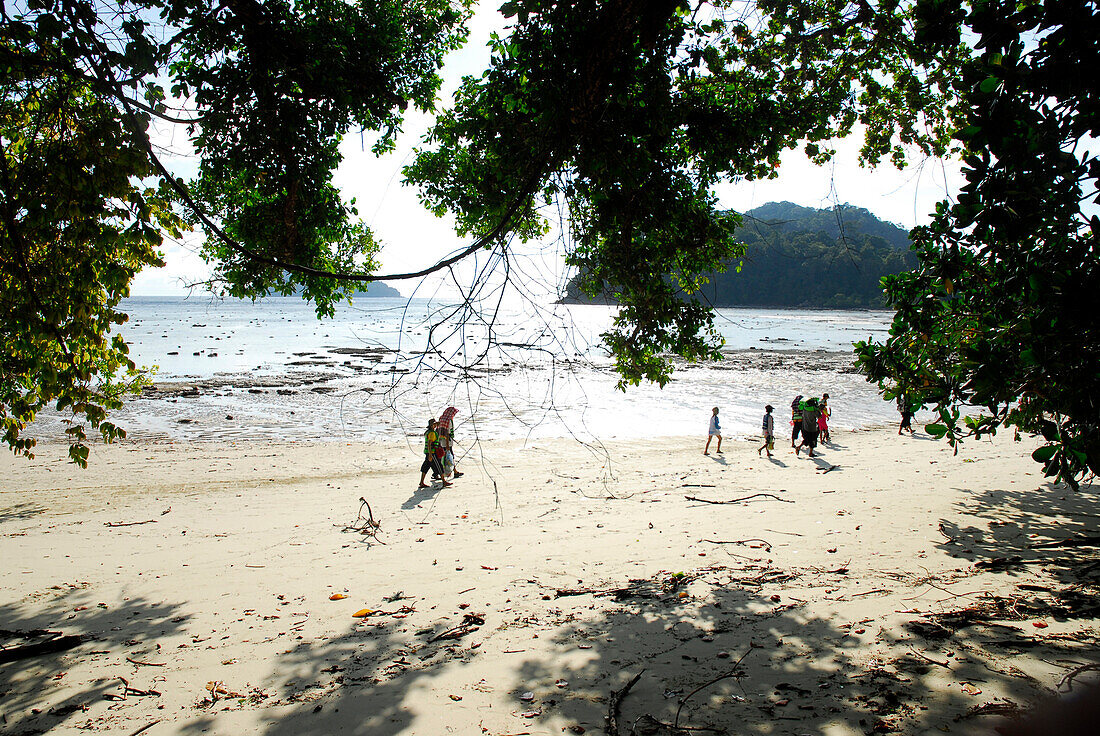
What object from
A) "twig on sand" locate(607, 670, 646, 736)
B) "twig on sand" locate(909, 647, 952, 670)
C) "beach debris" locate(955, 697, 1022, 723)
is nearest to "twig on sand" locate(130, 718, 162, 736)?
"twig on sand" locate(607, 670, 646, 736)

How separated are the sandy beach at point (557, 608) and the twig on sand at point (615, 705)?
0.02m

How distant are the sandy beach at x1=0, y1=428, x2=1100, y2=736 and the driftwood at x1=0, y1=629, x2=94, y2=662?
20 millimetres

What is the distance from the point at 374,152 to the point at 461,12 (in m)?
2.48

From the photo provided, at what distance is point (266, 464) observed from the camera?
15.0 metres

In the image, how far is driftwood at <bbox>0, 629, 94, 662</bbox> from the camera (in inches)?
185

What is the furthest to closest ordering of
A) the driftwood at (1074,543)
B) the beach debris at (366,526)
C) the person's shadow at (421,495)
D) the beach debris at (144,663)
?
the person's shadow at (421,495) → the beach debris at (366,526) → the driftwood at (1074,543) → the beach debris at (144,663)

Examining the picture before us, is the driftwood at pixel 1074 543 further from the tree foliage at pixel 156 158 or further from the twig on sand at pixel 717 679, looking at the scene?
the tree foliage at pixel 156 158

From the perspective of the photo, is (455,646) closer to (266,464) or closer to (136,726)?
(136,726)

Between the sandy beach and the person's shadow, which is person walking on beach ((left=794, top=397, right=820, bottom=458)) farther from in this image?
the person's shadow

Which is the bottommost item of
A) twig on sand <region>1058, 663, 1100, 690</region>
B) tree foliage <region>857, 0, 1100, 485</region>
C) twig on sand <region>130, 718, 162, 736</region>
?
twig on sand <region>130, 718, 162, 736</region>

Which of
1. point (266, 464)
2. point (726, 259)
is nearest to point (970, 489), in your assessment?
point (726, 259)

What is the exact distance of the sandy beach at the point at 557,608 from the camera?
12.0 ft

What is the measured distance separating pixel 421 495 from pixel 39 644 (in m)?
6.61

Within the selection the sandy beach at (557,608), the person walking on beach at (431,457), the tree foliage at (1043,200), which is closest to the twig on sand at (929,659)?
the sandy beach at (557,608)
